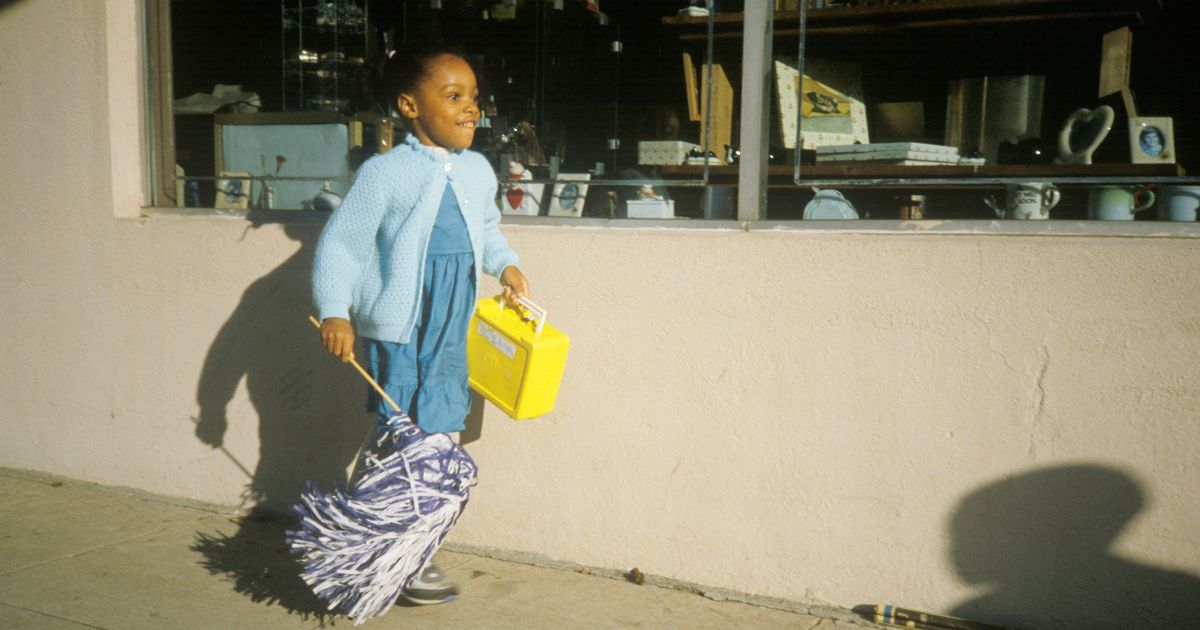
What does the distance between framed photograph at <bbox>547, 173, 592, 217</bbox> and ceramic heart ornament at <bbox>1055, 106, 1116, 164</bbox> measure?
5.16 feet

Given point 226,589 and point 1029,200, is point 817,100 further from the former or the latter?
point 226,589

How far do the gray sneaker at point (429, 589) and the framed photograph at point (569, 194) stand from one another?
4.33 feet

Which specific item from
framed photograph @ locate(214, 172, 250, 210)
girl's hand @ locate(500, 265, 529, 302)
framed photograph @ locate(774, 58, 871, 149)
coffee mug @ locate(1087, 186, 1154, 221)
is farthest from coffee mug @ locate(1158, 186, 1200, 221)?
framed photograph @ locate(214, 172, 250, 210)

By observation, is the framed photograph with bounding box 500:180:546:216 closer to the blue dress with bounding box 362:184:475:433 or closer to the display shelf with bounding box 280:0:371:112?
the blue dress with bounding box 362:184:475:433

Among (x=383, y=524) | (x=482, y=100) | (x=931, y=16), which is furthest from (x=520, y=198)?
(x=931, y=16)

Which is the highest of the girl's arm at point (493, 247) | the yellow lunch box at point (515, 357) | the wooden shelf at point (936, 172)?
the wooden shelf at point (936, 172)

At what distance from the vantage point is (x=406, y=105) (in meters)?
3.06

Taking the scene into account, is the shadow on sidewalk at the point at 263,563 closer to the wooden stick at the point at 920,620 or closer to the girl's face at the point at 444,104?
the girl's face at the point at 444,104

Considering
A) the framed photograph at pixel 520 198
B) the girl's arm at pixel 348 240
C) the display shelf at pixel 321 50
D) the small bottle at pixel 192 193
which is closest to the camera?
the girl's arm at pixel 348 240

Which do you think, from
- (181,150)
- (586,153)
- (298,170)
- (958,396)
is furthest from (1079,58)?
(181,150)

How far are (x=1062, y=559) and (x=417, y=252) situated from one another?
204 cm

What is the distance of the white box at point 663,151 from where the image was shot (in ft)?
12.0

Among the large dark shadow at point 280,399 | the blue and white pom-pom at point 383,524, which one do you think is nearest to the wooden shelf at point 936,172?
the blue and white pom-pom at point 383,524

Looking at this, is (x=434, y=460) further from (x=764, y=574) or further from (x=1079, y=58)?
(x=1079, y=58)
